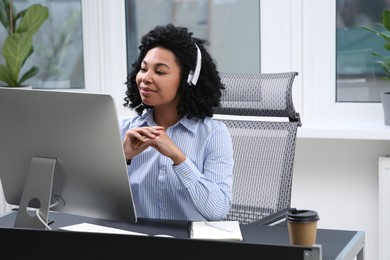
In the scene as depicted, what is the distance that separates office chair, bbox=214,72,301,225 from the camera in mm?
2527

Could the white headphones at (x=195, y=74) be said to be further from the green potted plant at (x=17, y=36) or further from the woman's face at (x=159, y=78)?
the green potted plant at (x=17, y=36)

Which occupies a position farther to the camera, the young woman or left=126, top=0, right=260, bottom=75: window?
left=126, top=0, right=260, bottom=75: window

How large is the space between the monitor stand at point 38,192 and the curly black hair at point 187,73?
0.56 m

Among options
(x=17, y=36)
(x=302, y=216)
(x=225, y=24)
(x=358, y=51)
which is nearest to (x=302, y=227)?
(x=302, y=216)

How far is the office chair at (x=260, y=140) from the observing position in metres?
2.53

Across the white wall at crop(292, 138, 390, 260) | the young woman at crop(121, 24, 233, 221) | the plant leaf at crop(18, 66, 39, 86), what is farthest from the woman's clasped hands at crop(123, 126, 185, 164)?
the plant leaf at crop(18, 66, 39, 86)

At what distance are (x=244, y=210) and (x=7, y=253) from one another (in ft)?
3.92

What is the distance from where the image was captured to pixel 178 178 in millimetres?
2193

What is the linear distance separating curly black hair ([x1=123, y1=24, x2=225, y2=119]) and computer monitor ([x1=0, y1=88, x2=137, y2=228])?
1.71 feet

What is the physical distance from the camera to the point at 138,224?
2.12m

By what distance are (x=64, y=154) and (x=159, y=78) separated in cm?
51

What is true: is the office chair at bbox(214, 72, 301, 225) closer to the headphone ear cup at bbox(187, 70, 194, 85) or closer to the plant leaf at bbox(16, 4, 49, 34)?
the headphone ear cup at bbox(187, 70, 194, 85)

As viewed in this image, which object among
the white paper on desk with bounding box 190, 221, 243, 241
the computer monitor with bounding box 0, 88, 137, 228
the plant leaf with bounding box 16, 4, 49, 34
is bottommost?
the white paper on desk with bounding box 190, 221, 243, 241

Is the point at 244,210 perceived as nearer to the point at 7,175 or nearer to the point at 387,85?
the point at 7,175
